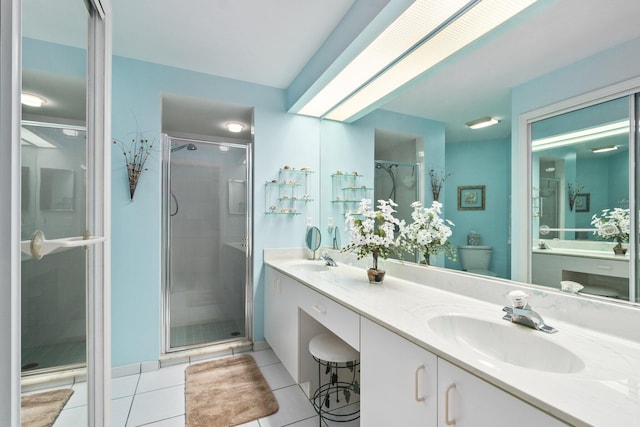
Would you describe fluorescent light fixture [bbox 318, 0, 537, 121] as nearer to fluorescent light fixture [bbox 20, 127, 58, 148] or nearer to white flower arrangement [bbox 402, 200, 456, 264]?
white flower arrangement [bbox 402, 200, 456, 264]

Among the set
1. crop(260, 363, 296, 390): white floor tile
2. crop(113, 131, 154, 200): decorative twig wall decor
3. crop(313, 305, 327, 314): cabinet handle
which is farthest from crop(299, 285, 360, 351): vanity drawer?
crop(113, 131, 154, 200): decorative twig wall decor

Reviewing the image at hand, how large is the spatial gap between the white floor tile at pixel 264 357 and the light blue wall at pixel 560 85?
2.00m

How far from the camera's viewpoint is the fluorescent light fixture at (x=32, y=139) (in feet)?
2.10

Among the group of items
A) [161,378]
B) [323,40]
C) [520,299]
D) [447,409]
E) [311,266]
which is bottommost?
[161,378]

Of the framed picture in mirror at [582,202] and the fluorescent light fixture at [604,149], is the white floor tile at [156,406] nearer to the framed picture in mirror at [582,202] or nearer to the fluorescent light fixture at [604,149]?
the framed picture in mirror at [582,202]

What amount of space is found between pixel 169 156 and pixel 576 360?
281cm

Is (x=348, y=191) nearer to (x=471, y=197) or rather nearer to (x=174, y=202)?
(x=471, y=197)

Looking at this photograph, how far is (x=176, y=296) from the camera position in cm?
257

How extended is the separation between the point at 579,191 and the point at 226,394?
2.28m

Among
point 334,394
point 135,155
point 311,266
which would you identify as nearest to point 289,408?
point 334,394

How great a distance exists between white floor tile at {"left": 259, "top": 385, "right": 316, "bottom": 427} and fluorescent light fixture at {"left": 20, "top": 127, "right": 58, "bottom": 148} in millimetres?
1745

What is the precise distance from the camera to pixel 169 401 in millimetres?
1903

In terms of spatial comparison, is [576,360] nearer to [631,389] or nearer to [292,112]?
[631,389]

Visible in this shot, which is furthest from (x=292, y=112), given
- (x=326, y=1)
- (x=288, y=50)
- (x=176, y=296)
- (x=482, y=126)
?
(x=176, y=296)
